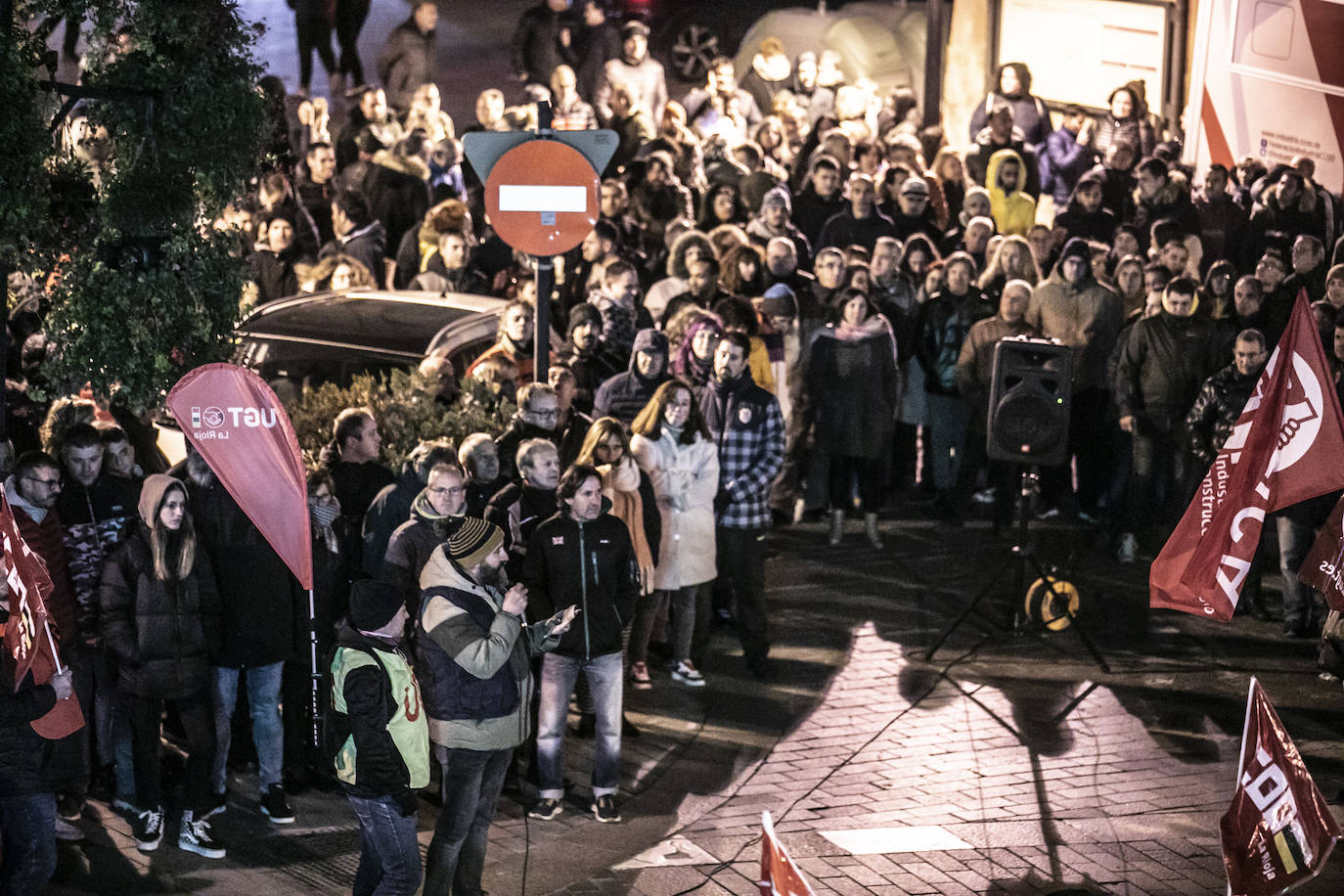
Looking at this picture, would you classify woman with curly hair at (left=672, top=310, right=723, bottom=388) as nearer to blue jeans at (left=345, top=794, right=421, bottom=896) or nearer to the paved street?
the paved street

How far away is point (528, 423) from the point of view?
32.7 feet

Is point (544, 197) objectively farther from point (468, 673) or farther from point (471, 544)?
point (468, 673)

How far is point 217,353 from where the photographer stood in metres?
8.75

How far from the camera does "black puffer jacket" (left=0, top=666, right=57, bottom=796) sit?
23.1ft

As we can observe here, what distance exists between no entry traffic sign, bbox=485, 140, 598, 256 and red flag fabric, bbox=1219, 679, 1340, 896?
4.88 meters

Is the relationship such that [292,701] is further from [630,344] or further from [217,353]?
[630,344]

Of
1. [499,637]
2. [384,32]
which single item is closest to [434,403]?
[499,637]

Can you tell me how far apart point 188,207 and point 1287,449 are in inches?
201

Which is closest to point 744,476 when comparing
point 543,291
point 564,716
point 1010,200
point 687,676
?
point 687,676

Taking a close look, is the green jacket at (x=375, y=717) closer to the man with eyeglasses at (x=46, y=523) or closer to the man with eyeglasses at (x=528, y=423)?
the man with eyeglasses at (x=46, y=523)

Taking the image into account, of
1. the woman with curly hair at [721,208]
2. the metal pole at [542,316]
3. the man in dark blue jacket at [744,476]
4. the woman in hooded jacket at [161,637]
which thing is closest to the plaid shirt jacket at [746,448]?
the man in dark blue jacket at [744,476]

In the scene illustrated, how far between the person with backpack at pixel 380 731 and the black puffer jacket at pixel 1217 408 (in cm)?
706

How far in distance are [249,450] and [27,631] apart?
1478 millimetres

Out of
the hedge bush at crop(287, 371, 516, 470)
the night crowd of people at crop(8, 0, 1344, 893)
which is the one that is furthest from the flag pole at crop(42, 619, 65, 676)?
the hedge bush at crop(287, 371, 516, 470)
